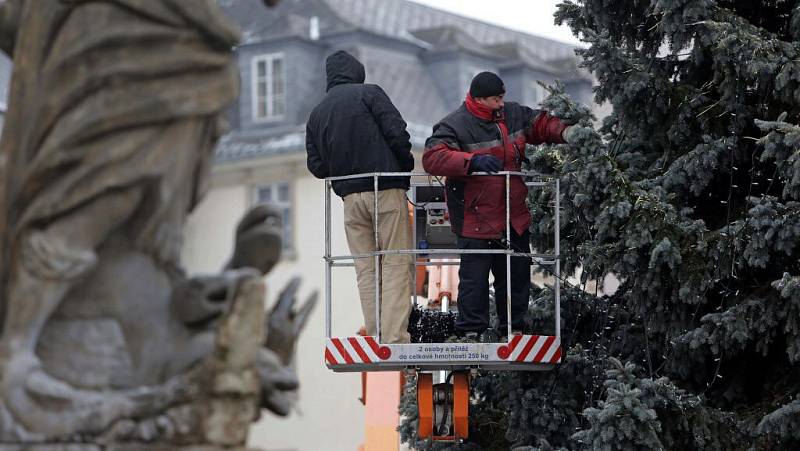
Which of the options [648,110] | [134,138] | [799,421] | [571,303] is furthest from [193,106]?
[571,303]

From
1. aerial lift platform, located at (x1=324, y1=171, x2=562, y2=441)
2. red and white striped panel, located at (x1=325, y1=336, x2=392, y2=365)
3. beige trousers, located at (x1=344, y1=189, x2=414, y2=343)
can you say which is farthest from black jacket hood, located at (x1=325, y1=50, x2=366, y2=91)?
red and white striped panel, located at (x1=325, y1=336, x2=392, y2=365)

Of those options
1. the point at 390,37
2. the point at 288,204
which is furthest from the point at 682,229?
the point at 390,37

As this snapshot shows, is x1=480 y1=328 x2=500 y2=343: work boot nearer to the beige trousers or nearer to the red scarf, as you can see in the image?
the beige trousers

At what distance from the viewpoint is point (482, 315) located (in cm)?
1272

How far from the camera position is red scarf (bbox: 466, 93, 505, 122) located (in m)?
12.6

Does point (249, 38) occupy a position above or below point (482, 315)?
above

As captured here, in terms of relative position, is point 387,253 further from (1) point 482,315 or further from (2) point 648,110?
(2) point 648,110

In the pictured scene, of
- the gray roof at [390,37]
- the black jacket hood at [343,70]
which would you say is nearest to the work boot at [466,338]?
the black jacket hood at [343,70]

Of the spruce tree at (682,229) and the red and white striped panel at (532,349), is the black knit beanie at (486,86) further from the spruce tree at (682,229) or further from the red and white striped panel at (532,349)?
the red and white striped panel at (532,349)

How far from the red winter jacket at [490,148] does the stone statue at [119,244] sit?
6100mm

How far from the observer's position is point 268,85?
4769 centimetres

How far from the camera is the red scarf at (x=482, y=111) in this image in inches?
495

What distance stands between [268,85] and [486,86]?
35.5m

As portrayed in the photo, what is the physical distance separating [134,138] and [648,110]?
6.73 metres
